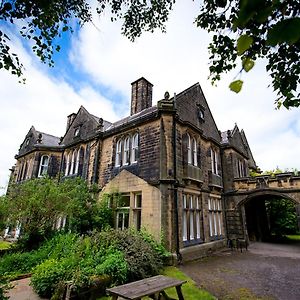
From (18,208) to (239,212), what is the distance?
46.4 feet

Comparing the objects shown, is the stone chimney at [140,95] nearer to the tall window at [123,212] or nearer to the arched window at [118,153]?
the arched window at [118,153]

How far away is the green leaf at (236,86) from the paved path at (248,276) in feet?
22.6

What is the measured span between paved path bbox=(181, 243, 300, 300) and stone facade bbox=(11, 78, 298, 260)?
1.56 meters

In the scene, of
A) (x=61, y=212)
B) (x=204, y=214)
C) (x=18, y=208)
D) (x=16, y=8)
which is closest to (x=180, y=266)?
(x=204, y=214)

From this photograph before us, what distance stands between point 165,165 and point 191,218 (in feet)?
12.2

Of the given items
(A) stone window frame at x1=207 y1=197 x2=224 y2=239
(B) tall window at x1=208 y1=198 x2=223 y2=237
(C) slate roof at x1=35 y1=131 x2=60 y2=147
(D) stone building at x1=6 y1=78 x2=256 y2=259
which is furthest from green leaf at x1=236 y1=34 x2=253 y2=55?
(C) slate roof at x1=35 y1=131 x2=60 y2=147

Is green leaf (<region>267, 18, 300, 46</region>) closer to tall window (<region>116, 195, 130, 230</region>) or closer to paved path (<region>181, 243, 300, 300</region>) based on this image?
paved path (<region>181, 243, 300, 300</region>)

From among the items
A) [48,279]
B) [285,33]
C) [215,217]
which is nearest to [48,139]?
[215,217]

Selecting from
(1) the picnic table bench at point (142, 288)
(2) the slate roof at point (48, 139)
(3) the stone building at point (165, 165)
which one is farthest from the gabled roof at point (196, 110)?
(2) the slate roof at point (48, 139)

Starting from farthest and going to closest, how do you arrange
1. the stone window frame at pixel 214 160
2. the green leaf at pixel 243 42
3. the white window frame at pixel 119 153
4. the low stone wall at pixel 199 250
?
the stone window frame at pixel 214 160 → the white window frame at pixel 119 153 → the low stone wall at pixel 199 250 → the green leaf at pixel 243 42

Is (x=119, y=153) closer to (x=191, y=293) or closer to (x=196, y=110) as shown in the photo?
(x=196, y=110)

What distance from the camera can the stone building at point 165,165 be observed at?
11172 mm

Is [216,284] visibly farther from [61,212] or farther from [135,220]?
→ [61,212]

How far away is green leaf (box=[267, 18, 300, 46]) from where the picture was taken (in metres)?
0.95
